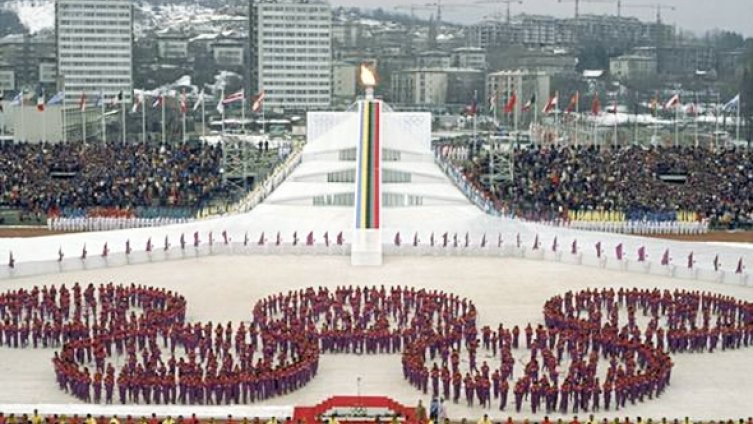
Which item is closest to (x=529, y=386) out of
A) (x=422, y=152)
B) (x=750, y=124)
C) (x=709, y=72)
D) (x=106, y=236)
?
(x=106, y=236)

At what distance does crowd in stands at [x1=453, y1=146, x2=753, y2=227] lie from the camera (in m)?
52.8

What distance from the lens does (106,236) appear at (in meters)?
42.8

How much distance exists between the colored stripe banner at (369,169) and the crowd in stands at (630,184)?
5.77m

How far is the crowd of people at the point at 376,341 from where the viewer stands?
81.9 feet

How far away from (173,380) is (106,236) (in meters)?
18.7

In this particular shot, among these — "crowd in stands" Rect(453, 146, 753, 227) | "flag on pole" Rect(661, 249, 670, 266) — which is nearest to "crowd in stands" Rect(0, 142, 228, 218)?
"crowd in stands" Rect(453, 146, 753, 227)

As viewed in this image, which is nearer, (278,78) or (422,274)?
Answer: (422,274)

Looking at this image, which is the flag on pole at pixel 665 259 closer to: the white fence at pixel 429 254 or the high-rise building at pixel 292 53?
the white fence at pixel 429 254

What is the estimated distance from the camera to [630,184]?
59.1 meters

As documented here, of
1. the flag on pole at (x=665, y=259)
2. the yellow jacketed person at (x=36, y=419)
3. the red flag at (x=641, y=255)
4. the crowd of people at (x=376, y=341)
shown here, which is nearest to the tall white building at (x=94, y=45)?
the red flag at (x=641, y=255)

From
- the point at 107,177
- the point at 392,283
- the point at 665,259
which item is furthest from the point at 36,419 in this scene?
the point at 107,177

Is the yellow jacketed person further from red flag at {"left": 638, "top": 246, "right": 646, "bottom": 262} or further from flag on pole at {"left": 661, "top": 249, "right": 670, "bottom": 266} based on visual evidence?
red flag at {"left": 638, "top": 246, "right": 646, "bottom": 262}

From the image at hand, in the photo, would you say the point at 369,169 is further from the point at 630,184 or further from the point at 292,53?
the point at 292,53

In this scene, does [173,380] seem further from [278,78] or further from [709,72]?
[709,72]
